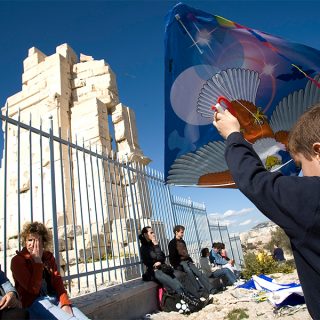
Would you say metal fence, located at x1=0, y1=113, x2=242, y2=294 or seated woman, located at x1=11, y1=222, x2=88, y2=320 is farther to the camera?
metal fence, located at x1=0, y1=113, x2=242, y2=294

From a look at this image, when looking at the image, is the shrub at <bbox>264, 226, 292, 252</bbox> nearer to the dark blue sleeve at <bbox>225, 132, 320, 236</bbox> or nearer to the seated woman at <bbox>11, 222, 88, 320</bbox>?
the seated woman at <bbox>11, 222, 88, 320</bbox>

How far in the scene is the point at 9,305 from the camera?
2.12 m

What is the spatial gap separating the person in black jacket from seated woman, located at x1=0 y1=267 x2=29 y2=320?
180 cm

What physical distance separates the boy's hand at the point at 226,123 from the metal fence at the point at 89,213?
2.35 metres

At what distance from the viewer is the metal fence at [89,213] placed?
347 centimetres

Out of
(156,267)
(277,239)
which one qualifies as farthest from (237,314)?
(277,239)

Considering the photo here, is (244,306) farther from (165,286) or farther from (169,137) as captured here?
(169,137)

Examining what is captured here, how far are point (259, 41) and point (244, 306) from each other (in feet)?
11.0

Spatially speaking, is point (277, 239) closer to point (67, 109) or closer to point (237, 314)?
point (67, 109)

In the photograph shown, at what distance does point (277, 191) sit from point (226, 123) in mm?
343

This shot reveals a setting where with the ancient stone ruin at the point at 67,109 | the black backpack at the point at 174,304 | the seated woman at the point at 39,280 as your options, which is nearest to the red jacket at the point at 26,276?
the seated woman at the point at 39,280

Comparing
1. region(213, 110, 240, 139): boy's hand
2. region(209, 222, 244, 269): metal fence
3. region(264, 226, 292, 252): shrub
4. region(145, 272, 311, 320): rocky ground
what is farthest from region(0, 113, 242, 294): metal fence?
region(264, 226, 292, 252): shrub

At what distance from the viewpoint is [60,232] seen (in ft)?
25.3

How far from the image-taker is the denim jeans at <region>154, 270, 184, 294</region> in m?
4.59
